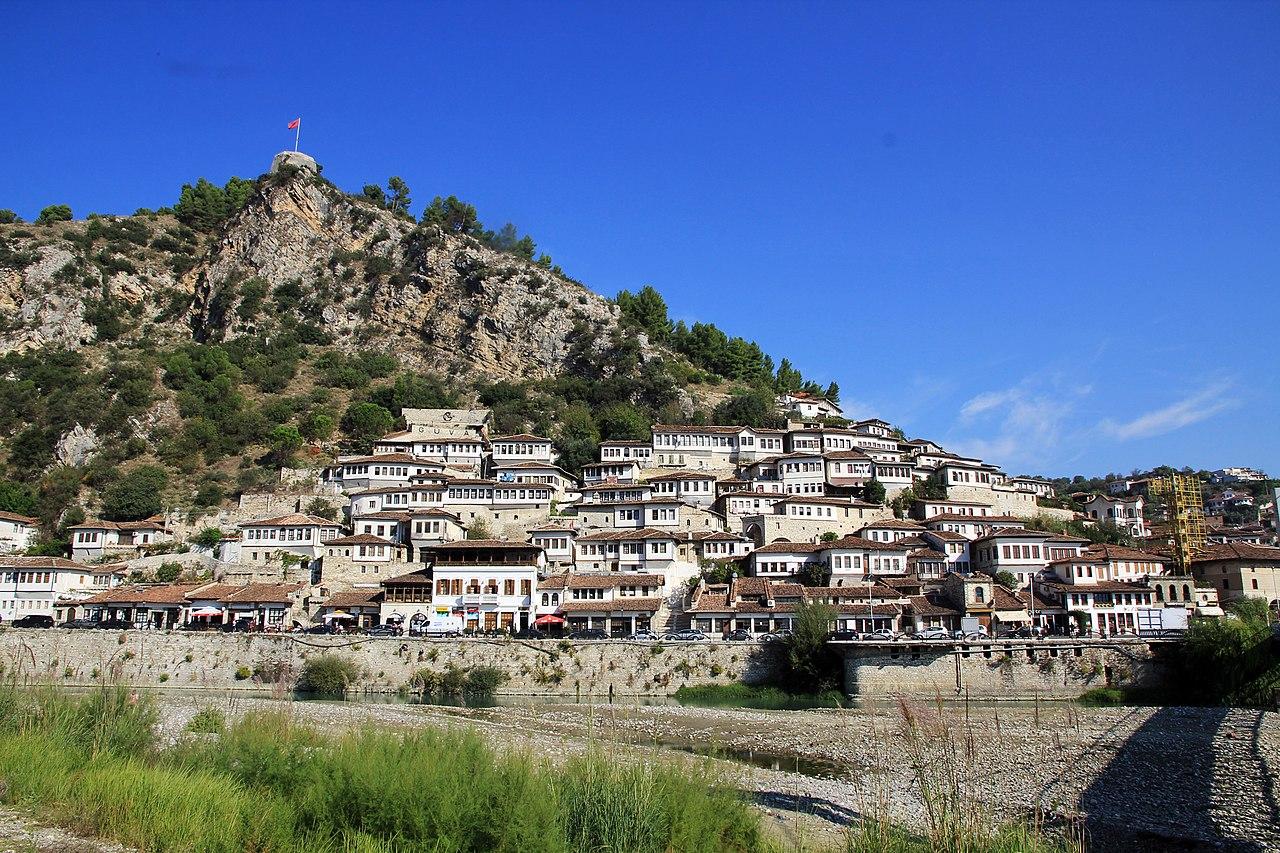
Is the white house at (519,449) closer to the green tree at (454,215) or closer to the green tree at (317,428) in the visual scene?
the green tree at (317,428)

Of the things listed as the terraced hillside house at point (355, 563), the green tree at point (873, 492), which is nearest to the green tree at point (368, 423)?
the terraced hillside house at point (355, 563)

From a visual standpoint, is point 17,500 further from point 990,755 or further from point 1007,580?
point 1007,580

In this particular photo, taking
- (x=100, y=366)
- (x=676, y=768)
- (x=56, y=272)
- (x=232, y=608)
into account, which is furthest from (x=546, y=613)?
(x=56, y=272)

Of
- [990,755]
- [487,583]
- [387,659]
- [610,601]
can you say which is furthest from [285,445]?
[990,755]

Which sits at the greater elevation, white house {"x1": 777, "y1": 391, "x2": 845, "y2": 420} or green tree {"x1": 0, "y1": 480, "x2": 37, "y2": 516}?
white house {"x1": 777, "y1": 391, "x2": 845, "y2": 420}

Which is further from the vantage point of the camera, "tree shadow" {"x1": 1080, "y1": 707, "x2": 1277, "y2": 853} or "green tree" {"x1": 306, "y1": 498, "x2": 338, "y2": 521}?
"green tree" {"x1": 306, "y1": 498, "x2": 338, "y2": 521}

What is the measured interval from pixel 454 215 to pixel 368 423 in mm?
55413

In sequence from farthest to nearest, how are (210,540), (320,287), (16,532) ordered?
(320,287) < (16,532) < (210,540)

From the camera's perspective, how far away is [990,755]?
2614 cm

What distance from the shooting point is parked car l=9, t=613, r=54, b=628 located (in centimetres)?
4859

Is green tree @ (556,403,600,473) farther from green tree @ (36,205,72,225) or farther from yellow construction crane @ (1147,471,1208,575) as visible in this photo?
green tree @ (36,205,72,225)

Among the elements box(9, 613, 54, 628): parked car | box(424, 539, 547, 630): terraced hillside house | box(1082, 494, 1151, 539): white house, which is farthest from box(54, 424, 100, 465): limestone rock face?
box(1082, 494, 1151, 539): white house

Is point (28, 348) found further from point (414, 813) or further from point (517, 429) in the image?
point (414, 813)

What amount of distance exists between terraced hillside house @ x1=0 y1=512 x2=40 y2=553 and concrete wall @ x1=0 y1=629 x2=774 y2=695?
66.8ft
